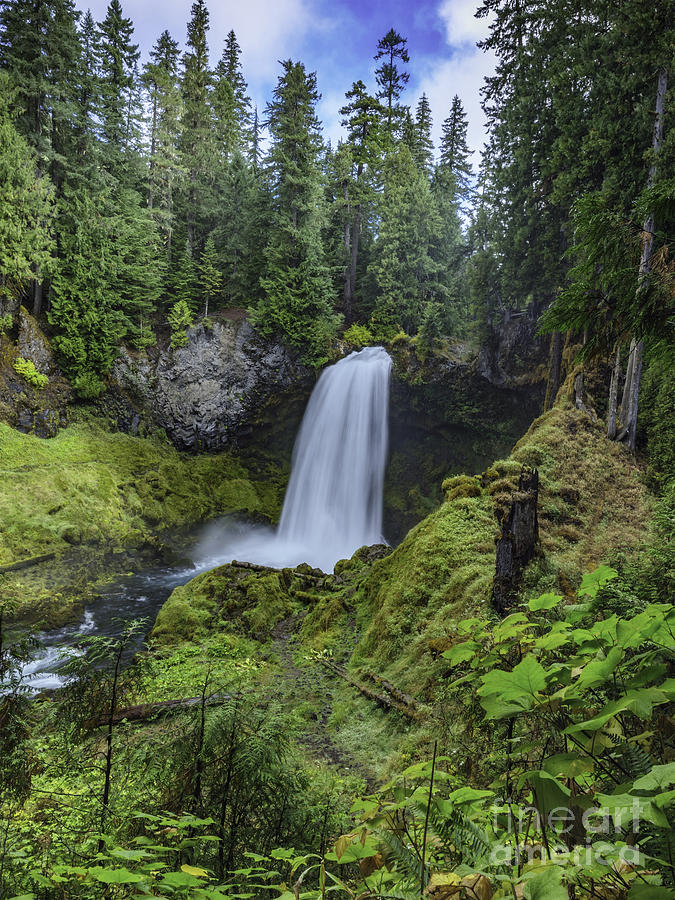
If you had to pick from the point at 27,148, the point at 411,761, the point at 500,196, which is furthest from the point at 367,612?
the point at 27,148

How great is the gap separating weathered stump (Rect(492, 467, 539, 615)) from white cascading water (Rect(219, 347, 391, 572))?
43.5ft

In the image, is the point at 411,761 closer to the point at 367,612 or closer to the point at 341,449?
the point at 367,612

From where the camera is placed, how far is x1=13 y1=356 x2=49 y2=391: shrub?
47.2 feet

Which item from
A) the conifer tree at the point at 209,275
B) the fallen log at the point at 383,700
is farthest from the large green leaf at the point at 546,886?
the conifer tree at the point at 209,275

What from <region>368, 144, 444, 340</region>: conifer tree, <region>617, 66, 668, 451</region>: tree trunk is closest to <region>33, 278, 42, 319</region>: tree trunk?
<region>368, 144, 444, 340</region>: conifer tree

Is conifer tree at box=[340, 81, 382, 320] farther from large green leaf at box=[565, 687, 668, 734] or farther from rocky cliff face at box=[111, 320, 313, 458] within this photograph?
large green leaf at box=[565, 687, 668, 734]

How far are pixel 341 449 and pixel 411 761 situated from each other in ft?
51.3

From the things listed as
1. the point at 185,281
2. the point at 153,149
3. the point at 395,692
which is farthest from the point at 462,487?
the point at 153,149

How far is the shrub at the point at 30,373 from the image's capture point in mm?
14383

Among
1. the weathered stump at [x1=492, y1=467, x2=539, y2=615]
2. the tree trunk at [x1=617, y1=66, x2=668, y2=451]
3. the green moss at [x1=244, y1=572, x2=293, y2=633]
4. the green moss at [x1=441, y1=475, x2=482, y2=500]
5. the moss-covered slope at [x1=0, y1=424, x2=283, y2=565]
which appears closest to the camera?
the weathered stump at [x1=492, y1=467, x2=539, y2=615]

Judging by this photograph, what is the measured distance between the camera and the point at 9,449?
43.2 ft

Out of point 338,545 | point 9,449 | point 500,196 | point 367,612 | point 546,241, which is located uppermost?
point 500,196

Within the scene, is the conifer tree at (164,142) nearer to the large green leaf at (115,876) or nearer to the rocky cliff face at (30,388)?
the rocky cliff face at (30,388)

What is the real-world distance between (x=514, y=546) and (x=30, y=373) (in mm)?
16531
